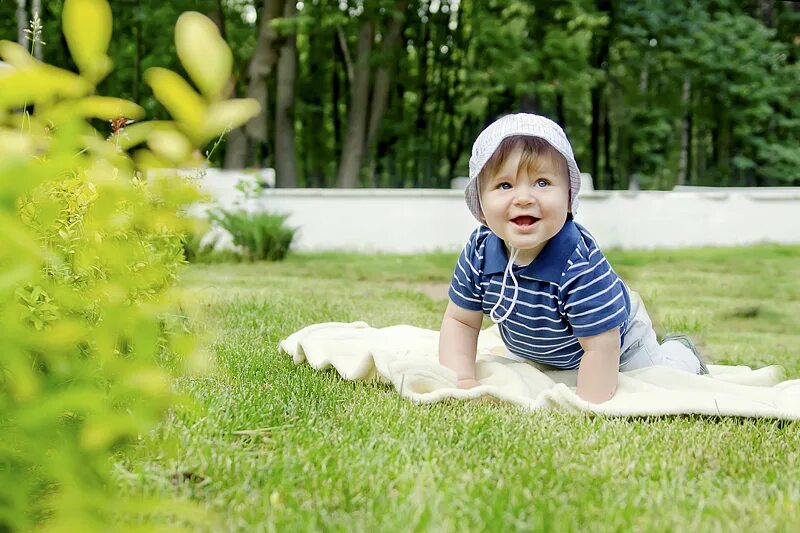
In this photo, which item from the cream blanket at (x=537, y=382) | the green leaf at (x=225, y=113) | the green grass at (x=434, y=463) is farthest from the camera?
the cream blanket at (x=537, y=382)

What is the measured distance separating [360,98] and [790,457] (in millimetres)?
13868

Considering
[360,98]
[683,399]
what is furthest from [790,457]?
[360,98]

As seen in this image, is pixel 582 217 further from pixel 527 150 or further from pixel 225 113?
pixel 225 113

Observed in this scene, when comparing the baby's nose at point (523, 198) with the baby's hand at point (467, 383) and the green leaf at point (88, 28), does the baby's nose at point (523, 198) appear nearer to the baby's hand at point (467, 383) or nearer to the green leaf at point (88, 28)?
the baby's hand at point (467, 383)

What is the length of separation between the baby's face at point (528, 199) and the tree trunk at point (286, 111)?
40.1ft

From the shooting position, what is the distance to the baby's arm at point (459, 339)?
120 inches

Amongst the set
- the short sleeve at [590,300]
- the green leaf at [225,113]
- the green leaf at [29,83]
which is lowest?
the short sleeve at [590,300]

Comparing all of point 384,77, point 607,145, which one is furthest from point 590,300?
point 607,145

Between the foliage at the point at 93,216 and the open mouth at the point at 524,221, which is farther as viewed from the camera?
the open mouth at the point at 524,221

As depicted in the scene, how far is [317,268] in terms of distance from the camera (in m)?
9.58

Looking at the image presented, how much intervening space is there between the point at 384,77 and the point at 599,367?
1334cm

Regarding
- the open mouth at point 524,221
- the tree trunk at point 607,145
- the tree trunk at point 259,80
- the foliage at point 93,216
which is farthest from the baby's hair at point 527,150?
the tree trunk at point 607,145

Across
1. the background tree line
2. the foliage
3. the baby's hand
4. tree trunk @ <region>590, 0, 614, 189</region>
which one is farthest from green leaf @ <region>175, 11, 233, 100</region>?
tree trunk @ <region>590, 0, 614, 189</region>

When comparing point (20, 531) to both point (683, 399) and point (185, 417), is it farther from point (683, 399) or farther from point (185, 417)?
point (683, 399)
